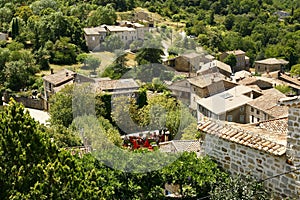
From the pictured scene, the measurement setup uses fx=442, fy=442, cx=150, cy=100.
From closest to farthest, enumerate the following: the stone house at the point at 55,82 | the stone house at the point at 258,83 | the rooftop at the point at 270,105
→ the rooftop at the point at 270,105 < the stone house at the point at 55,82 < the stone house at the point at 258,83

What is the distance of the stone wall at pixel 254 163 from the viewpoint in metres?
6.18

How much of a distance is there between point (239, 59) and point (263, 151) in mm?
44540

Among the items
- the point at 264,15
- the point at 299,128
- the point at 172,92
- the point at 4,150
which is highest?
the point at 299,128

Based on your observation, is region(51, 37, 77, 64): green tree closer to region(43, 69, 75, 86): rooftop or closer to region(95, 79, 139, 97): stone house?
region(43, 69, 75, 86): rooftop

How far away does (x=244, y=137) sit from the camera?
6652 mm

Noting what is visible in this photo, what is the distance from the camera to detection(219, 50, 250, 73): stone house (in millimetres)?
48188

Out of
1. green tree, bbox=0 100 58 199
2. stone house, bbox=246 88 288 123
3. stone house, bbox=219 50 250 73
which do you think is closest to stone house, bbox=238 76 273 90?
stone house, bbox=246 88 288 123

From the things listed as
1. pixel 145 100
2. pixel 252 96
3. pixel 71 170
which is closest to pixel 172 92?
pixel 145 100

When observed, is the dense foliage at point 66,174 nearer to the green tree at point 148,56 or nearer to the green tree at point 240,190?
the green tree at point 240,190

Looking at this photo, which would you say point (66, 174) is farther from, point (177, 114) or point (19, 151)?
point (177, 114)

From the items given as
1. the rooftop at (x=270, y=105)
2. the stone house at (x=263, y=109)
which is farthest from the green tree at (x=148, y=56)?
the stone house at (x=263, y=109)

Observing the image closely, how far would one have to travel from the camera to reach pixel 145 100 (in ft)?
34.3

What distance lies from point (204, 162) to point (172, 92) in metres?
4.97

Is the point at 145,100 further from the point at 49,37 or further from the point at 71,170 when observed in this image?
the point at 49,37
